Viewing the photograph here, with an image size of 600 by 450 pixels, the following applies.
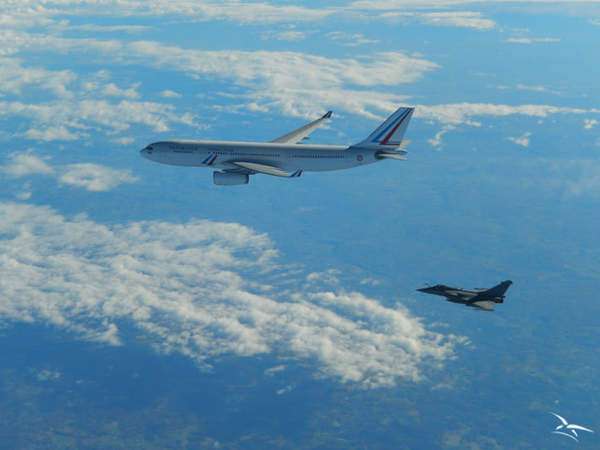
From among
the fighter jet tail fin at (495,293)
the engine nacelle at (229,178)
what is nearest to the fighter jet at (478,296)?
the fighter jet tail fin at (495,293)

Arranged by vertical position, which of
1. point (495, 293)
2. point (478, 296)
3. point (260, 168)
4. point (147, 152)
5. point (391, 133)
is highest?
point (391, 133)

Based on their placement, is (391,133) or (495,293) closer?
(495,293)

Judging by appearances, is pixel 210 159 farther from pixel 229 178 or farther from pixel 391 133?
pixel 391 133

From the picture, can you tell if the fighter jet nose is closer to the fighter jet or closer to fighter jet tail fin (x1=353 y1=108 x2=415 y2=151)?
fighter jet tail fin (x1=353 y1=108 x2=415 y2=151)

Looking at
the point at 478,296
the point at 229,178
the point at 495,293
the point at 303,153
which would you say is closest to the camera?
A: the point at 495,293

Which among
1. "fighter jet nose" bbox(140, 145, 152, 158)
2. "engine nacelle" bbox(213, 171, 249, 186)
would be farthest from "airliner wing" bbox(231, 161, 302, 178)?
"fighter jet nose" bbox(140, 145, 152, 158)

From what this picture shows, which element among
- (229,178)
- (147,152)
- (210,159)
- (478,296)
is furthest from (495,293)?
(147,152)

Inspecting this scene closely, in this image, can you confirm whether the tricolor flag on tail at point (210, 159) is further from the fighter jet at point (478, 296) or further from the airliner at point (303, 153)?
the fighter jet at point (478, 296)

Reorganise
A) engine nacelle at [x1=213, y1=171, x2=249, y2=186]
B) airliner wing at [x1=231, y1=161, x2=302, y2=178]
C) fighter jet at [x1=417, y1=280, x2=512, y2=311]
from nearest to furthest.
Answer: fighter jet at [x1=417, y1=280, x2=512, y2=311], airliner wing at [x1=231, y1=161, x2=302, y2=178], engine nacelle at [x1=213, y1=171, x2=249, y2=186]

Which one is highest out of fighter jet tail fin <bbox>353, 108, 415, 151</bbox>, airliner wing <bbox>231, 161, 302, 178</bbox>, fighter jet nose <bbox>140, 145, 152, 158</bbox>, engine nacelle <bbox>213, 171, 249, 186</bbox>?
fighter jet tail fin <bbox>353, 108, 415, 151</bbox>
